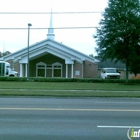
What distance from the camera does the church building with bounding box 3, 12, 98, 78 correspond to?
158 ft

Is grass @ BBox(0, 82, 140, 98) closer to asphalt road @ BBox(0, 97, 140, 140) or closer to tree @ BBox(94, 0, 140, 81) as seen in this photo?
tree @ BBox(94, 0, 140, 81)

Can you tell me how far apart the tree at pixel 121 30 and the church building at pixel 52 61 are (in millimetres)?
13977

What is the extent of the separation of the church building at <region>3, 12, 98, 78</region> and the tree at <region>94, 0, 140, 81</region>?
550 inches

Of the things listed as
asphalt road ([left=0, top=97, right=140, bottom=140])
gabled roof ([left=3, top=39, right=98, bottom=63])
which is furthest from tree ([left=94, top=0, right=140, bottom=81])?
asphalt road ([left=0, top=97, right=140, bottom=140])

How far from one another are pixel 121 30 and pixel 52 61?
20.7 metres

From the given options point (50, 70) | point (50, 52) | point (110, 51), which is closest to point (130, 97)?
point (110, 51)

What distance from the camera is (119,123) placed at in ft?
27.3

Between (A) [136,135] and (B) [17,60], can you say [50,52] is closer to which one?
(B) [17,60]

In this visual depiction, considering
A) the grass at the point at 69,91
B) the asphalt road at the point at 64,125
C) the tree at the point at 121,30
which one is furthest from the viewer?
the tree at the point at 121,30

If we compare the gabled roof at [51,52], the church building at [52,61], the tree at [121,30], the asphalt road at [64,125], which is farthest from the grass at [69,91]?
the gabled roof at [51,52]

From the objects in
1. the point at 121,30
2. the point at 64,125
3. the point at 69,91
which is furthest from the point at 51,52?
the point at 64,125

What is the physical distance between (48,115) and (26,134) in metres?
2.85

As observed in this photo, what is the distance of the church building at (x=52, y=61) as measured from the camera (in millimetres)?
48094

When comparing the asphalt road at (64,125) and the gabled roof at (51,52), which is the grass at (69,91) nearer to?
the asphalt road at (64,125)
